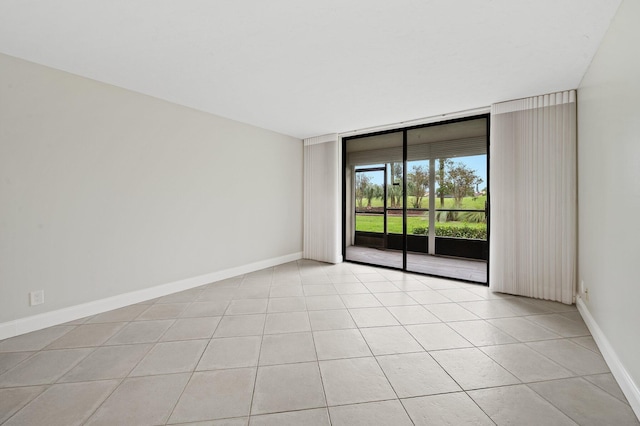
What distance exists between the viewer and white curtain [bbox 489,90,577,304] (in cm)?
313

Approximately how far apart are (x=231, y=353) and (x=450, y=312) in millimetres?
2341

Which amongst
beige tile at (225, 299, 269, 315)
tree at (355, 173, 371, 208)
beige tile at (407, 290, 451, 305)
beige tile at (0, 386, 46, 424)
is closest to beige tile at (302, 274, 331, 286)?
beige tile at (225, 299, 269, 315)

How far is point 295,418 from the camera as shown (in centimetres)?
150

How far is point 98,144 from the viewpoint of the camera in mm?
2898

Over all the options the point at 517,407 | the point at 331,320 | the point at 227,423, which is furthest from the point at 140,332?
the point at 517,407

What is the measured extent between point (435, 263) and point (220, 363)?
4.86 m

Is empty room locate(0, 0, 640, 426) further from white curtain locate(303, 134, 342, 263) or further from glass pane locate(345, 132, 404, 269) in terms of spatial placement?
glass pane locate(345, 132, 404, 269)

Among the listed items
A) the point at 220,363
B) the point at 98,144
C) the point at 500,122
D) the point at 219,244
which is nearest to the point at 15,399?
the point at 220,363

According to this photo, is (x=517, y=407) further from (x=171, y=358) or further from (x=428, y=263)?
(x=428, y=263)

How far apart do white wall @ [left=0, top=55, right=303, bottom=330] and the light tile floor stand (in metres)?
0.52

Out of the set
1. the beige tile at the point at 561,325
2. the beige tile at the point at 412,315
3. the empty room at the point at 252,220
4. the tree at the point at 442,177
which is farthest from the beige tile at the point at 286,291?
the tree at the point at 442,177

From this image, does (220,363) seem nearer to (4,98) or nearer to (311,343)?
(311,343)

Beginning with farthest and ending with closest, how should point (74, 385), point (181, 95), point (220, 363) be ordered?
point (181, 95)
point (220, 363)
point (74, 385)

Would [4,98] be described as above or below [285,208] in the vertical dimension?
above
